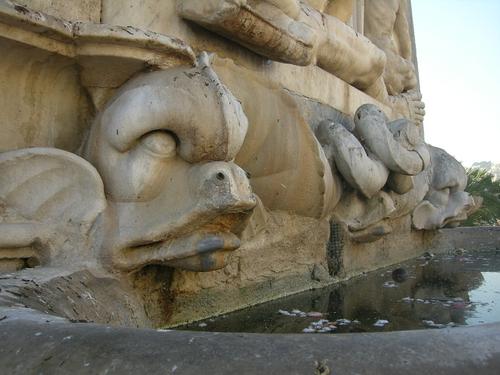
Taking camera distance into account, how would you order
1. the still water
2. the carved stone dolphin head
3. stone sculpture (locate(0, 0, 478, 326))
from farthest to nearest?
the still water
the carved stone dolphin head
stone sculpture (locate(0, 0, 478, 326))

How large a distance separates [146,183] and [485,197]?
9.74 m

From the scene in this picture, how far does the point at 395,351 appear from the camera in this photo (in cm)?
79

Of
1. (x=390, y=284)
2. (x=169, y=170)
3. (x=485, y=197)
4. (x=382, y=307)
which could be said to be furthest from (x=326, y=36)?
(x=485, y=197)

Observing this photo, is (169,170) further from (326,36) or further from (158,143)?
(326,36)

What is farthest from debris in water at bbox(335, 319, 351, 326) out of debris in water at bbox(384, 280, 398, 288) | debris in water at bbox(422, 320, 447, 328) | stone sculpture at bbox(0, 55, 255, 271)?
debris in water at bbox(384, 280, 398, 288)

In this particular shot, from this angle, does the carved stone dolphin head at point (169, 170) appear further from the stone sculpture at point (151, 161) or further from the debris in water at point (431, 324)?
the debris in water at point (431, 324)

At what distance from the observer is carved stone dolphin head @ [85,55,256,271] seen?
1.75m

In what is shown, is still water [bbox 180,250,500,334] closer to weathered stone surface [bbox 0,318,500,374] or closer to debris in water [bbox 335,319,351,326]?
debris in water [bbox 335,319,351,326]

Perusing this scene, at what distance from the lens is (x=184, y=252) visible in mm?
1818

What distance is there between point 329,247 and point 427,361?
8.17ft

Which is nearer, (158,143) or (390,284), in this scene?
(158,143)

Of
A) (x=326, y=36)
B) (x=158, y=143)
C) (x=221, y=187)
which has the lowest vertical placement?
(x=221, y=187)

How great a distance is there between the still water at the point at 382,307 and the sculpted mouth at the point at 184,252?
40cm

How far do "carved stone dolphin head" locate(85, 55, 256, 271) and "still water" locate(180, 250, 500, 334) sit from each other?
507 millimetres
